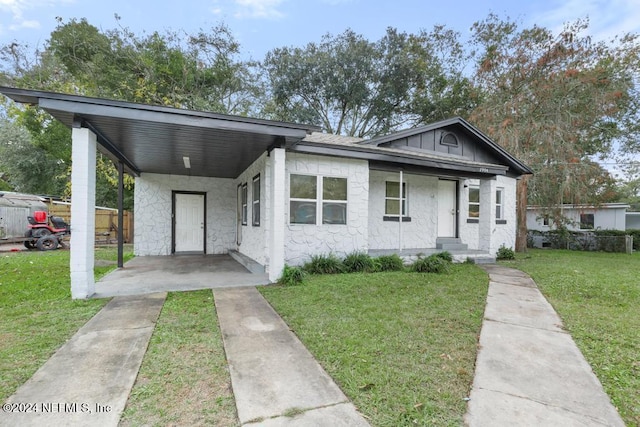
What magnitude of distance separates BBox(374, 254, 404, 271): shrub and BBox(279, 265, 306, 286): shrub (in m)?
2.22

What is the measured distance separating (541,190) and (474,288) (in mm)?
9890

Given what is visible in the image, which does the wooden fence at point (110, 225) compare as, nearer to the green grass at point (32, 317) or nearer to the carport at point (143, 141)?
the green grass at point (32, 317)

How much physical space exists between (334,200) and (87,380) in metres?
5.60

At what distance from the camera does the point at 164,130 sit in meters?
5.30

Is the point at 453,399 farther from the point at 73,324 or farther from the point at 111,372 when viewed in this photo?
the point at 73,324

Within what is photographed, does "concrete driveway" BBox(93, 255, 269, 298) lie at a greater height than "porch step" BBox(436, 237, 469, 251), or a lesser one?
lesser

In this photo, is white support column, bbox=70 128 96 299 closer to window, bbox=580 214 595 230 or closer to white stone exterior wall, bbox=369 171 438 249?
white stone exterior wall, bbox=369 171 438 249

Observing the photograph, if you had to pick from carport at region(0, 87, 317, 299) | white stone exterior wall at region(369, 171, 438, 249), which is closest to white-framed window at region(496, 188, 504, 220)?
white stone exterior wall at region(369, 171, 438, 249)

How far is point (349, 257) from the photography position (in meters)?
7.21

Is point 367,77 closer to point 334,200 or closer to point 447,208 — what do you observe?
point 447,208

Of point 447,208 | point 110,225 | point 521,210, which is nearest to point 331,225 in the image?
point 447,208

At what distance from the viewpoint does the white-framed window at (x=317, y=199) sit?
700 centimetres

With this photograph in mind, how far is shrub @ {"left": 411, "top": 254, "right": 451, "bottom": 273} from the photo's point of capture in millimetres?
7282

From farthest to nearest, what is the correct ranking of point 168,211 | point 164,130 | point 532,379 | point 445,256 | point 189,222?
point 189,222, point 168,211, point 445,256, point 164,130, point 532,379
